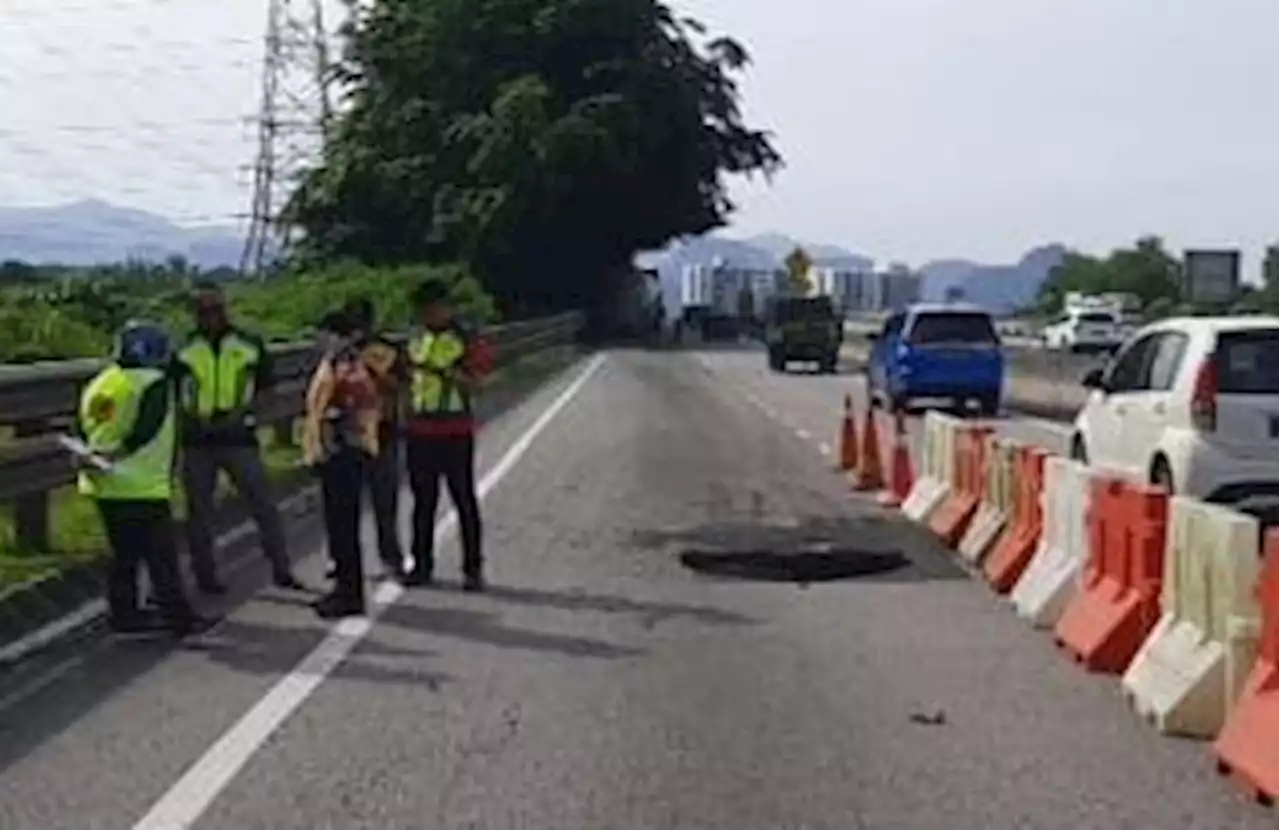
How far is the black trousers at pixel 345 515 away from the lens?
1446 centimetres

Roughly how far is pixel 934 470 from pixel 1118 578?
786 cm

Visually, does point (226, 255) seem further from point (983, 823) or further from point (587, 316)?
point (983, 823)

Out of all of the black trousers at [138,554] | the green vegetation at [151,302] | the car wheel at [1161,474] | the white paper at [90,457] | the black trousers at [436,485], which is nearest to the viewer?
the white paper at [90,457]

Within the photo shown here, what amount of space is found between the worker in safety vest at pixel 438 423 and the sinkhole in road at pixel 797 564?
191 centimetres

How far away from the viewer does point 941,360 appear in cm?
4134

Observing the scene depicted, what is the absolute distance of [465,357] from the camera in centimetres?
1605

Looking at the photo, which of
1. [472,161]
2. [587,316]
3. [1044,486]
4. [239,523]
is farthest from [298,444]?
[587,316]

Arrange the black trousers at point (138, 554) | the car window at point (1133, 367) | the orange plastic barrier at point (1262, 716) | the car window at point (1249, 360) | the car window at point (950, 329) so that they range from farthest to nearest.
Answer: the car window at point (950, 329)
the car window at point (1133, 367)
the car window at point (1249, 360)
the black trousers at point (138, 554)
the orange plastic barrier at point (1262, 716)

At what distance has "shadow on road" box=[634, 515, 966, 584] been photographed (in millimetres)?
16953

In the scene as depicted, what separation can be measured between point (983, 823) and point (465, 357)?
7.74 meters

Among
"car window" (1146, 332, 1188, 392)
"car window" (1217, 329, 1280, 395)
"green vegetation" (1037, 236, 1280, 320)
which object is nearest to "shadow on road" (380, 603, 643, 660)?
"car window" (1217, 329, 1280, 395)

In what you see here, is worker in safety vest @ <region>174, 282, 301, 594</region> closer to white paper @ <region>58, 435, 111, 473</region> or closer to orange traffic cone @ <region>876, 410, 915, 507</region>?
white paper @ <region>58, 435, 111, 473</region>

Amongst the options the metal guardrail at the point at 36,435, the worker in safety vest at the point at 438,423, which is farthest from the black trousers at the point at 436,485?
the metal guardrail at the point at 36,435

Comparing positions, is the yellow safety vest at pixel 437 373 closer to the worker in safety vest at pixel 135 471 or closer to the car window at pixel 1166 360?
the worker in safety vest at pixel 135 471
